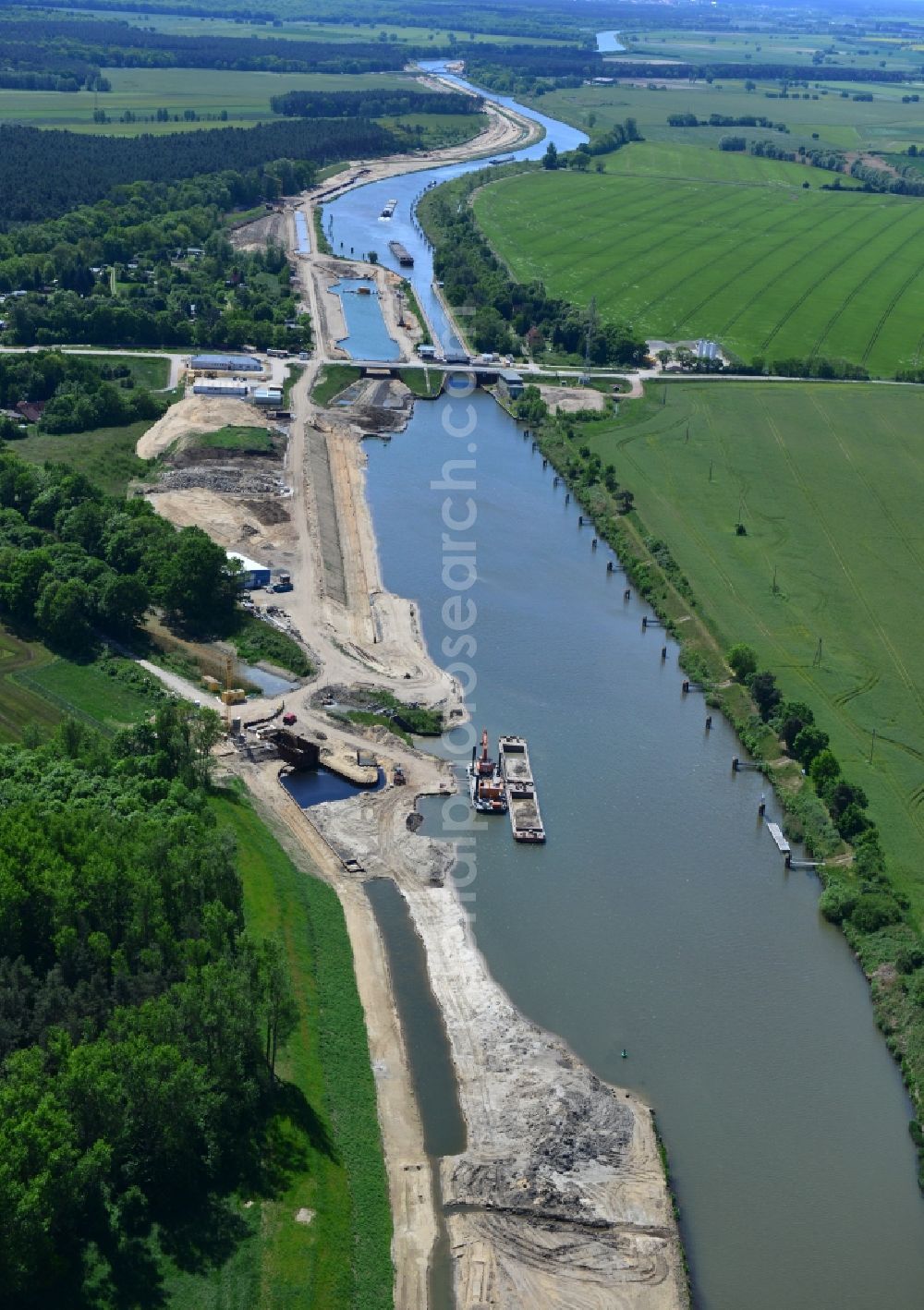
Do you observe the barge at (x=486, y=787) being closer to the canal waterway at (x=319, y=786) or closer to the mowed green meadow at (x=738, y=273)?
A: the canal waterway at (x=319, y=786)

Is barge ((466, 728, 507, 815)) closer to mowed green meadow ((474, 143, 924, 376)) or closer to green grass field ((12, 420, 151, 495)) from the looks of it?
green grass field ((12, 420, 151, 495))

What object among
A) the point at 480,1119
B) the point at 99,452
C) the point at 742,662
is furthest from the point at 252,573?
the point at 480,1119

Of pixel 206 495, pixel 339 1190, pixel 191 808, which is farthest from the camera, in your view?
pixel 206 495

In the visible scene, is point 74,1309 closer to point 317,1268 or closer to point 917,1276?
point 317,1268

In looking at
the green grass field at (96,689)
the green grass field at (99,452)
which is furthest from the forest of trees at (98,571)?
the green grass field at (99,452)

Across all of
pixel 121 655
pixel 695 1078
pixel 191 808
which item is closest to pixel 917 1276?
pixel 695 1078
